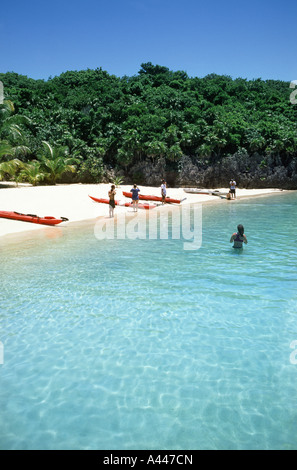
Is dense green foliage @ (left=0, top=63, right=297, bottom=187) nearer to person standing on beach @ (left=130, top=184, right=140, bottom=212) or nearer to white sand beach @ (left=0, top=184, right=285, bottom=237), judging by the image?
white sand beach @ (left=0, top=184, right=285, bottom=237)

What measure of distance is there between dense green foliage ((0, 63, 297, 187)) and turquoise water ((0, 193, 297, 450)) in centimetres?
2240

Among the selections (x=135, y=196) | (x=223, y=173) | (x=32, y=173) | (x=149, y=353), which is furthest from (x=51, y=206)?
(x=223, y=173)

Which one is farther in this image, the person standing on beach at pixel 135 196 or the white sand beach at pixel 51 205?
the person standing on beach at pixel 135 196

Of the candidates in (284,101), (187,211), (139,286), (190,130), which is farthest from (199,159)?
(139,286)

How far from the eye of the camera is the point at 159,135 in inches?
1353

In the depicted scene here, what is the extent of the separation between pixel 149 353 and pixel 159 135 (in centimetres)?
3110

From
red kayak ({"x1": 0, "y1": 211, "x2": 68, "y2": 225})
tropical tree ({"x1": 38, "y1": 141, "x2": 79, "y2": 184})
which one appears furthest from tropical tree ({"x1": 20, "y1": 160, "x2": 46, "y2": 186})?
red kayak ({"x1": 0, "y1": 211, "x2": 68, "y2": 225})

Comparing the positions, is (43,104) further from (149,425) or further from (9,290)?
(149,425)

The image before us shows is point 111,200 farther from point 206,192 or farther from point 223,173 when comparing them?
point 223,173

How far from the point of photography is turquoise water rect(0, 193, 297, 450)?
4070mm

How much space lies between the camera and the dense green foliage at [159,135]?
110 feet

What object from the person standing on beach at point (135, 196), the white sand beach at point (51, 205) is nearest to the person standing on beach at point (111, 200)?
the white sand beach at point (51, 205)

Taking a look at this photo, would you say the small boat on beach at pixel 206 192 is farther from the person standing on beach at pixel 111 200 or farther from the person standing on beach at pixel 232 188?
the person standing on beach at pixel 111 200

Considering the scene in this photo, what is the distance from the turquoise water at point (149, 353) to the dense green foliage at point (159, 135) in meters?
22.4
